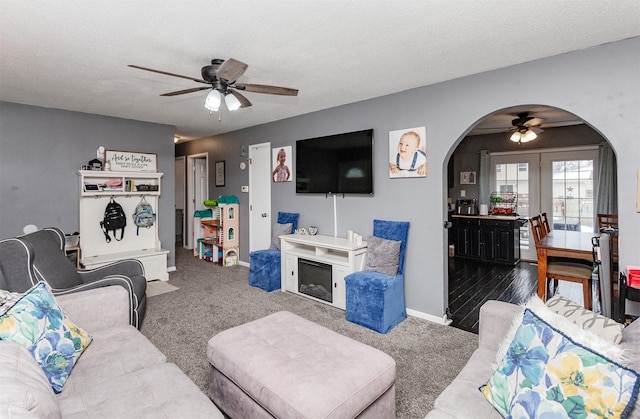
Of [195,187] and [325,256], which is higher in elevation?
[195,187]

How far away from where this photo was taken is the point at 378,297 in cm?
316

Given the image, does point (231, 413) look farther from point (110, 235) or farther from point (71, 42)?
point (110, 235)

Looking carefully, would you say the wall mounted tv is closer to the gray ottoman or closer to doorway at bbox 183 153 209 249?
the gray ottoman

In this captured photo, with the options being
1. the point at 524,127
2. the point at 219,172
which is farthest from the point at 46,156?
the point at 524,127

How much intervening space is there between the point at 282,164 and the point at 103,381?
3806 millimetres

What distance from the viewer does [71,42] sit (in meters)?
2.43

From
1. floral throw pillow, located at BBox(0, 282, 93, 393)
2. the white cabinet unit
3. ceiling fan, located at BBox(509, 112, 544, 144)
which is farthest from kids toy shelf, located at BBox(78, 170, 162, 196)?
ceiling fan, located at BBox(509, 112, 544, 144)

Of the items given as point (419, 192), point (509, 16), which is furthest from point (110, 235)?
point (509, 16)

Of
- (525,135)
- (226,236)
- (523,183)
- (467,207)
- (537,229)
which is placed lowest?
(226,236)

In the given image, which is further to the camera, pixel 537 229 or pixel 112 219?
pixel 112 219

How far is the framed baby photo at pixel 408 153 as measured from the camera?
3.48 metres

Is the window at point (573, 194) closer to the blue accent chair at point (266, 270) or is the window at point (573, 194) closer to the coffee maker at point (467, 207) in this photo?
the coffee maker at point (467, 207)

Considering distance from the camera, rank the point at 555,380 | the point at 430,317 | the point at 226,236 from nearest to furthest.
→ the point at 555,380, the point at 430,317, the point at 226,236

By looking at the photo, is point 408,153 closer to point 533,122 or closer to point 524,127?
point 524,127
